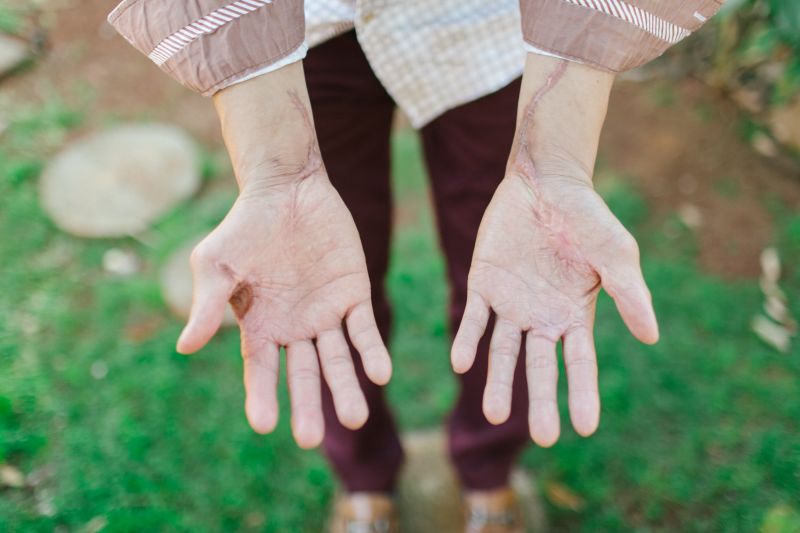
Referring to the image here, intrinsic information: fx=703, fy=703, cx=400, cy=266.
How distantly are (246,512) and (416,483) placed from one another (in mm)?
482

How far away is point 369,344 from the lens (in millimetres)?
1205

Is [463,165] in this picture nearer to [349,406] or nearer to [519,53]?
[519,53]

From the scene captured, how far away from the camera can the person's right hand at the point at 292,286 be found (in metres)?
1.16

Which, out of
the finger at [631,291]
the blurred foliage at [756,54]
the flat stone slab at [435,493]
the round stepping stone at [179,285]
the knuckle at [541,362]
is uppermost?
the finger at [631,291]

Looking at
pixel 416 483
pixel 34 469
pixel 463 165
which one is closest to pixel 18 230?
pixel 34 469

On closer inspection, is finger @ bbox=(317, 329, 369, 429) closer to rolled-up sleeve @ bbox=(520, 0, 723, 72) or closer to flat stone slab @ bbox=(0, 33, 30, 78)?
rolled-up sleeve @ bbox=(520, 0, 723, 72)

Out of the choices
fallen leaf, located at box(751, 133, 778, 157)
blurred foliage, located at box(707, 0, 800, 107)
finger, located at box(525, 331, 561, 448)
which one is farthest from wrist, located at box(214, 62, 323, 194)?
fallen leaf, located at box(751, 133, 778, 157)

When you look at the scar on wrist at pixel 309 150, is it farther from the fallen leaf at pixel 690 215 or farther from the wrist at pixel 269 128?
the fallen leaf at pixel 690 215

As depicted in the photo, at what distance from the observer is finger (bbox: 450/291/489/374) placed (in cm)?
118

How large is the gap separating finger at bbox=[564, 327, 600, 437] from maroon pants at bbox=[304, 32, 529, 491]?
1.21ft

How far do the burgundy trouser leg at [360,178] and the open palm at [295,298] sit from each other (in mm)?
147

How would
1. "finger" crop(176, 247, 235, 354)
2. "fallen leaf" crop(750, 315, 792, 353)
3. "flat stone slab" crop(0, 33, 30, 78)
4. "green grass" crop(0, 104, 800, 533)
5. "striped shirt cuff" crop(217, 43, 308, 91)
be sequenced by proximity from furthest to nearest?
"flat stone slab" crop(0, 33, 30, 78) < "fallen leaf" crop(750, 315, 792, 353) < "green grass" crop(0, 104, 800, 533) < "striped shirt cuff" crop(217, 43, 308, 91) < "finger" crop(176, 247, 235, 354)

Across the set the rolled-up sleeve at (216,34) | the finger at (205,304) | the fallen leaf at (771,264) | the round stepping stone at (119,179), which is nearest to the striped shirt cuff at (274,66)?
the rolled-up sleeve at (216,34)

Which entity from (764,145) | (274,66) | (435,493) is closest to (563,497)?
(435,493)
